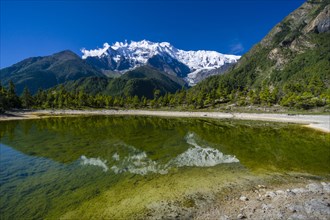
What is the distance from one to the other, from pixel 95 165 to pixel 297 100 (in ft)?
427

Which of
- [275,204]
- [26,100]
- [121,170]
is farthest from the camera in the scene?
[26,100]

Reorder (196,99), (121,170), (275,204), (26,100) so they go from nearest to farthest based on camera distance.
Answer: (275,204), (121,170), (26,100), (196,99)

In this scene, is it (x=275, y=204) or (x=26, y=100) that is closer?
(x=275, y=204)

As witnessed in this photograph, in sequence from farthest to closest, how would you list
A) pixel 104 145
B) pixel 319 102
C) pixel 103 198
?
pixel 319 102, pixel 104 145, pixel 103 198

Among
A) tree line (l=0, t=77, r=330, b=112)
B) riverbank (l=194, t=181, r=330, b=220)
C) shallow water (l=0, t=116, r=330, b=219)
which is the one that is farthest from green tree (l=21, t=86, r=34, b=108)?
riverbank (l=194, t=181, r=330, b=220)

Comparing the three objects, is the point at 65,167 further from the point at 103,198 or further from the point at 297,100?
the point at 297,100

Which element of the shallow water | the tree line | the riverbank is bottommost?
the shallow water

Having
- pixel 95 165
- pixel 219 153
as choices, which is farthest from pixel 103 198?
pixel 219 153

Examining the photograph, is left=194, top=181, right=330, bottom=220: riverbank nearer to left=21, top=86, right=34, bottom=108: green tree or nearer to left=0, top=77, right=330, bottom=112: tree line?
left=0, top=77, right=330, bottom=112: tree line

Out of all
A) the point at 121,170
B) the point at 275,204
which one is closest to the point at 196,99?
the point at 121,170

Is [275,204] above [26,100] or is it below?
below

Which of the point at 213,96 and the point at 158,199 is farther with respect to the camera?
the point at 213,96

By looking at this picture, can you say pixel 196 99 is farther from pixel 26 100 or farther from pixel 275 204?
pixel 275 204

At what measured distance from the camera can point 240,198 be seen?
63.3ft
